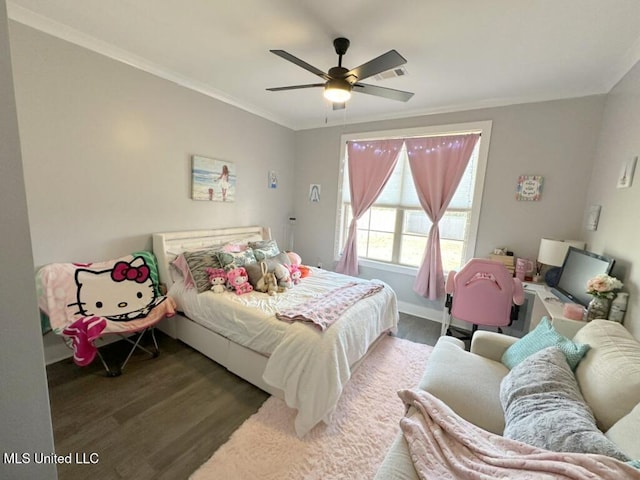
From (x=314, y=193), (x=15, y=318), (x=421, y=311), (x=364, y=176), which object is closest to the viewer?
(x=15, y=318)

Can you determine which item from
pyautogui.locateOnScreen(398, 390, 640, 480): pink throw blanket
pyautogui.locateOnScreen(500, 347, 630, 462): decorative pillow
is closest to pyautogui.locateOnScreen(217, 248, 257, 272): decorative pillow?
pyautogui.locateOnScreen(398, 390, 640, 480): pink throw blanket

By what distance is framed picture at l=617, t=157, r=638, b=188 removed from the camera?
1855 mm

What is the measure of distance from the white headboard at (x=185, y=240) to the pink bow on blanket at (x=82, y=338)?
78cm

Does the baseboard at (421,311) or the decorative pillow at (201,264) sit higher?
the decorative pillow at (201,264)

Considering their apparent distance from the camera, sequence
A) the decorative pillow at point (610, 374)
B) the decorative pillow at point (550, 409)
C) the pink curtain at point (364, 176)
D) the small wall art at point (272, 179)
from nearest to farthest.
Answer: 1. the decorative pillow at point (550, 409)
2. the decorative pillow at point (610, 374)
3. the pink curtain at point (364, 176)
4. the small wall art at point (272, 179)

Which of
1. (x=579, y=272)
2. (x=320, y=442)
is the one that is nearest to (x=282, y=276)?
(x=320, y=442)

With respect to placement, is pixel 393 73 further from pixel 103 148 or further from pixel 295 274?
pixel 103 148

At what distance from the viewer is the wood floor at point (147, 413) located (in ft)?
4.91

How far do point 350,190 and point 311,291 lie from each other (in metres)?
1.95

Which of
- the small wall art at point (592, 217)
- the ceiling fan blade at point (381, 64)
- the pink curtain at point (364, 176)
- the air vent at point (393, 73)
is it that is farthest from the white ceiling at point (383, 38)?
the small wall art at point (592, 217)

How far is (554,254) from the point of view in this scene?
2561 millimetres

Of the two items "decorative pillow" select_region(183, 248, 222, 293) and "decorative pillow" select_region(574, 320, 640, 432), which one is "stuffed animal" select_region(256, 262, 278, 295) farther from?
"decorative pillow" select_region(574, 320, 640, 432)

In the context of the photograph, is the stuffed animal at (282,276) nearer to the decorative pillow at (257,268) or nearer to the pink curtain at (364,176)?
the decorative pillow at (257,268)

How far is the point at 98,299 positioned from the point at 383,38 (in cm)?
317
